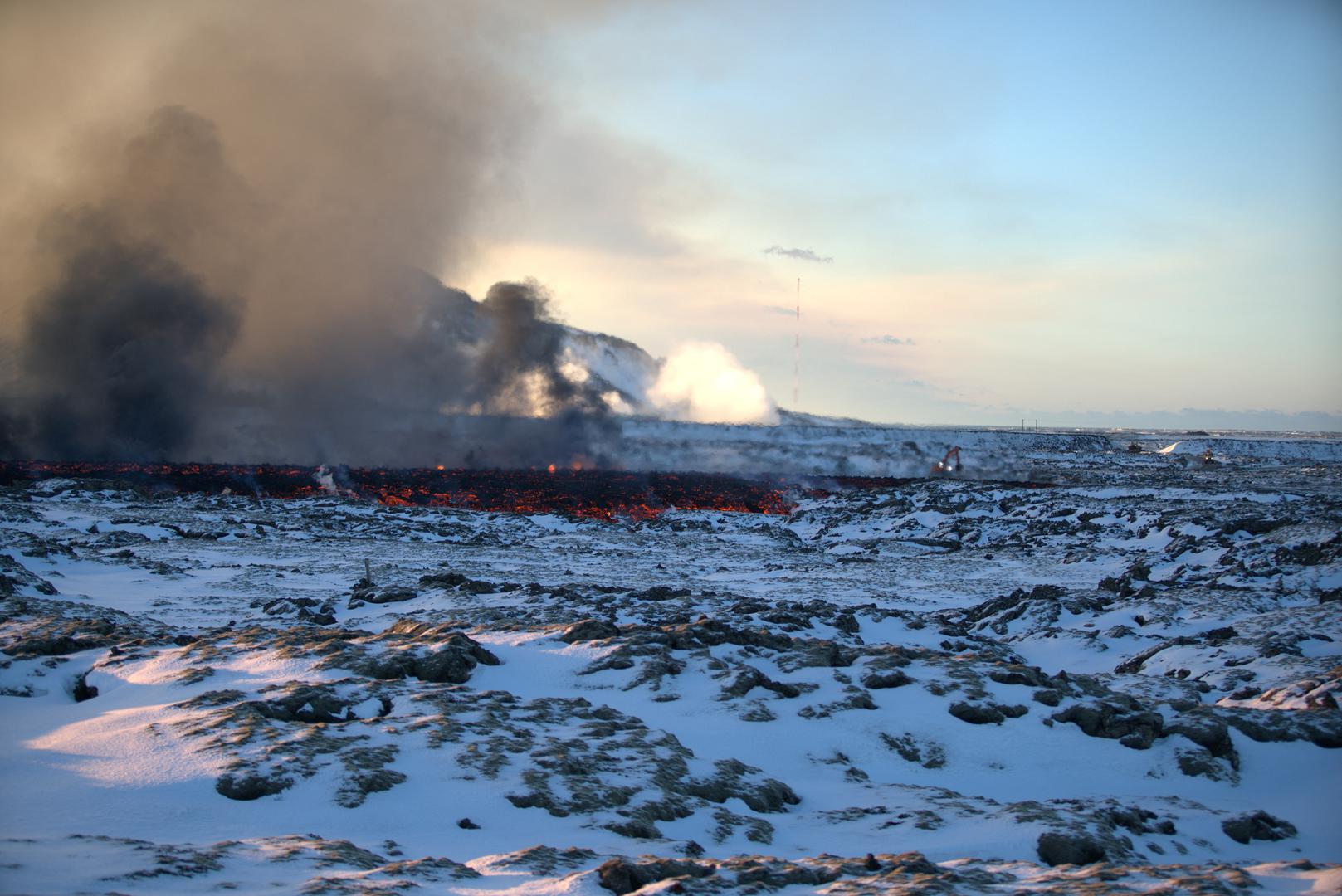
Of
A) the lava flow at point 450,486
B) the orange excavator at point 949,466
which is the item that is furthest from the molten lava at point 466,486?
the orange excavator at point 949,466

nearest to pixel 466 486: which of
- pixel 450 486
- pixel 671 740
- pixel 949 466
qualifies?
pixel 450 486

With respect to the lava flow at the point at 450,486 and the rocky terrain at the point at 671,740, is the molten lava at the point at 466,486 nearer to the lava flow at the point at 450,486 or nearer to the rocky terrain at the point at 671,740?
the lava flow at the point at 450,486

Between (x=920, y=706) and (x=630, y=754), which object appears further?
(x=920, y=706)

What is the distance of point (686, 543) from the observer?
4522 cm

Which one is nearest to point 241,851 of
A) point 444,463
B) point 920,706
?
point 920,706

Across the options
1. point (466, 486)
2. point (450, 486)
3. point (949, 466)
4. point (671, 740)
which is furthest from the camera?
point (949, 466)

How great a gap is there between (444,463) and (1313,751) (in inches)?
3287

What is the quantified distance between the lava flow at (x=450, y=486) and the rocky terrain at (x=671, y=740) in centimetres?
3574

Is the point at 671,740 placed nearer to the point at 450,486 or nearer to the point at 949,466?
the point at 450,486

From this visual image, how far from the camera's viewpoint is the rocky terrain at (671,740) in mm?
7492

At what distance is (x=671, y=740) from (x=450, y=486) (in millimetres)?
58137

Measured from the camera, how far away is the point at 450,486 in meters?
67.0

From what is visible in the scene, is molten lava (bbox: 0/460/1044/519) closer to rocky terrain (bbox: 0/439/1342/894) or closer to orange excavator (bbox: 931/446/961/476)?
orange excavator (bbox: 931/446/961/476)

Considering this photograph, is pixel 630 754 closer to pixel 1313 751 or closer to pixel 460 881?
pixel 460 881
